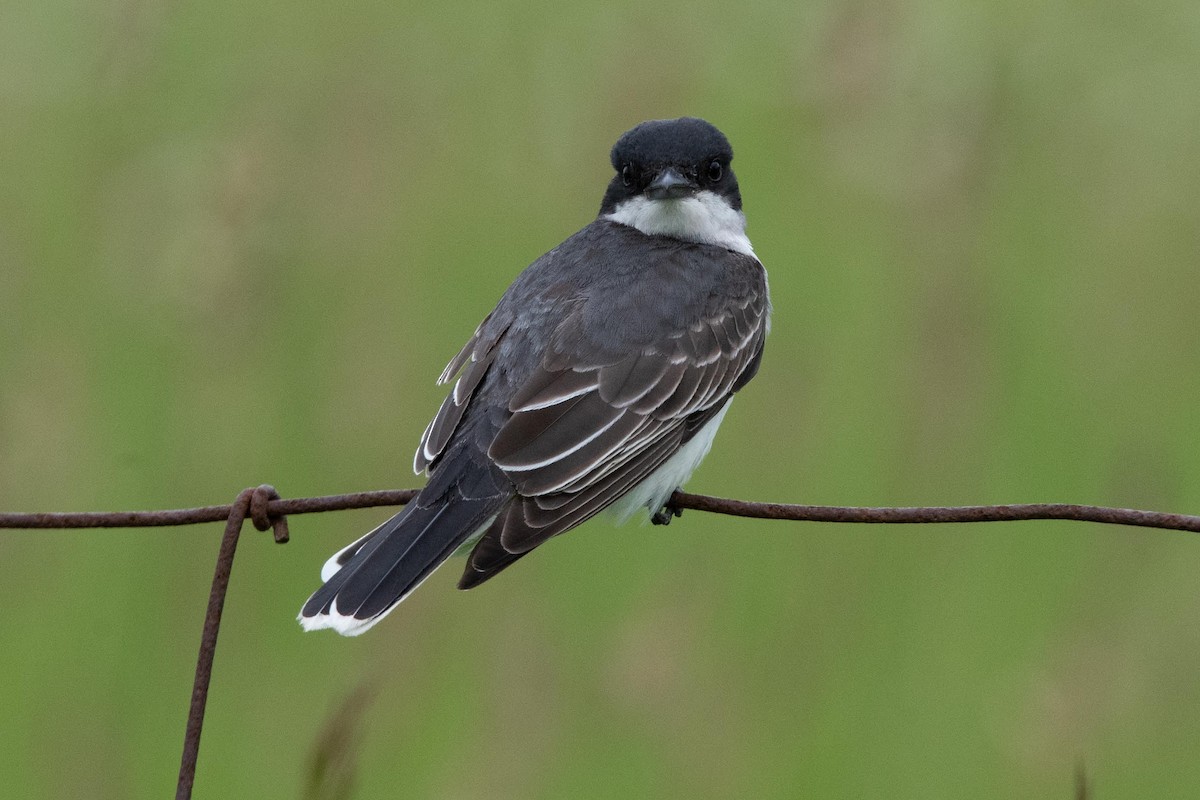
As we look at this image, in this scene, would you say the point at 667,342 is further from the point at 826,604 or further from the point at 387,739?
the point at 387,739

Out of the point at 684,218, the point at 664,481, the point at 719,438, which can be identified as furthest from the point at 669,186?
the point at 664,481

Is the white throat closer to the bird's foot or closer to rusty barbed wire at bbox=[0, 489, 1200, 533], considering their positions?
the bird's foot

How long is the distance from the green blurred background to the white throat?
25 cm

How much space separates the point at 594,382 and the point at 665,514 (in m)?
0.42

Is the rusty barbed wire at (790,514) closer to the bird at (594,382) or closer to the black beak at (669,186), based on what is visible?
the bird at (594,382)

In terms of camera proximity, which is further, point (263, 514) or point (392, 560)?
point (392, 560)

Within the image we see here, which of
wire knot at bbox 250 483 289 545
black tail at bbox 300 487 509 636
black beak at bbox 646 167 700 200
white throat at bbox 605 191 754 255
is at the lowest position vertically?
black tail at bbox 300 487 509 636

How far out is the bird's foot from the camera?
4203 millimetres

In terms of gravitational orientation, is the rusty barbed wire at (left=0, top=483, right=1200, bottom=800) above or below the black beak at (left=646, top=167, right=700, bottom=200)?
below

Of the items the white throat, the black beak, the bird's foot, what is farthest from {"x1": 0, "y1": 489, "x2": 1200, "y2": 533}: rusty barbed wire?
the white throat

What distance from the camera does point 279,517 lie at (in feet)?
10.3

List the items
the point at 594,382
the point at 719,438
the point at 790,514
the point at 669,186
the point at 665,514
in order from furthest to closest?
the point at 719,438
the point at 669,186
the point at 665,514
the point at 594,382
the point at 790,514

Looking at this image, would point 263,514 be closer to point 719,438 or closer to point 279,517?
point 279,517

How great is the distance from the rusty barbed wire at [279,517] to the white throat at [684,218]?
1603mm
